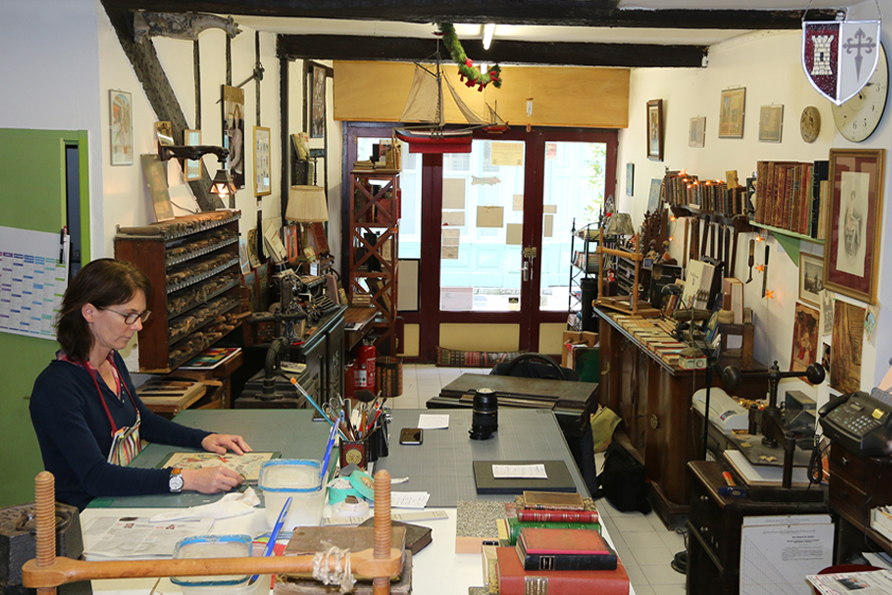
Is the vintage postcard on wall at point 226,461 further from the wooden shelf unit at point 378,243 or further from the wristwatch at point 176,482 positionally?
the wooden shelf unit at point 378,243

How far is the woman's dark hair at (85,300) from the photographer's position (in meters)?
2.77

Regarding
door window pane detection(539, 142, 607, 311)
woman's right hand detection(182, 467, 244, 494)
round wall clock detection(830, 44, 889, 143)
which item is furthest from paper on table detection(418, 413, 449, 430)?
door window pane detection(539, 142, 607, 311)

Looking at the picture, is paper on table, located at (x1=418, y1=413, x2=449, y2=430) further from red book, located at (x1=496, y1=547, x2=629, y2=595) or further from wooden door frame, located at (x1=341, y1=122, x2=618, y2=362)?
wooden door frame, located at (x1=341, y1=122, x2=618, y2=362)

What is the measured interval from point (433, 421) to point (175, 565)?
2.40m

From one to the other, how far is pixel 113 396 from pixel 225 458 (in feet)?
1.47

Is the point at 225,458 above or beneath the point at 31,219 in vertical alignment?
beneath

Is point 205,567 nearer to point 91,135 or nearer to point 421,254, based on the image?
point 91,135

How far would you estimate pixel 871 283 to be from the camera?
11.2 feet

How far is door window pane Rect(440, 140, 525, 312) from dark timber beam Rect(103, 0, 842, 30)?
495cm

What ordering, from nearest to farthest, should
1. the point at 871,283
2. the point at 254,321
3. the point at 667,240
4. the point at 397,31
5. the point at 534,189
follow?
1. the point at 871,283
2. the point at 254,321
3. the point at 397,31
4. the point at 667,240
5. the point at 534,189

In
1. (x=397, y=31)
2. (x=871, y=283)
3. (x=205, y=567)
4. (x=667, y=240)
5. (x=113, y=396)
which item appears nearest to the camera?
(x=205, y=567)

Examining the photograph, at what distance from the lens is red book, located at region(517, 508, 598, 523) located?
229 centimetres

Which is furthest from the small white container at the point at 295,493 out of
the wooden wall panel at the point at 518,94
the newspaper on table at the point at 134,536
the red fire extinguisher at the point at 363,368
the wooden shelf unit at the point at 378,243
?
the wooden wall panel at the point at 518,94

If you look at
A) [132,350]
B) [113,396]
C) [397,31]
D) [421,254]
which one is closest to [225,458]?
[113,396]
